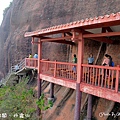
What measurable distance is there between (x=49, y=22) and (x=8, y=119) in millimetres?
12007

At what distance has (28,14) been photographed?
69.1 feet

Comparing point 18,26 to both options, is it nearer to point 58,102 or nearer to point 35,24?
point 35,24

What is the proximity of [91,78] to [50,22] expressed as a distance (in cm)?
1221

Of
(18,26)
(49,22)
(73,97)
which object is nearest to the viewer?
(73,97)

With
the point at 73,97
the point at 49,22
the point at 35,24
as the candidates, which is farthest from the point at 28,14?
the point at 73,97

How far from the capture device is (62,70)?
8.38m

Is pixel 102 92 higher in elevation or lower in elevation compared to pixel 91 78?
lower

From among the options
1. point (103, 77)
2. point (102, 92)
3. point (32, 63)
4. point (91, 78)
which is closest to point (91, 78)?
point (91, 78)

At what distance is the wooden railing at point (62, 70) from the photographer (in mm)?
8028

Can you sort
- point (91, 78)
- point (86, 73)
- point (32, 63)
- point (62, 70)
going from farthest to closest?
point (32, 63)
point (62, 70)
point (86, 73)
point (91, 78)

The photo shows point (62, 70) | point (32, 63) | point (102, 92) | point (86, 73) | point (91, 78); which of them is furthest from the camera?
point (32, 63)

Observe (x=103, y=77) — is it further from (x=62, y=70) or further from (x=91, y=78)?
(x=62, y=70)

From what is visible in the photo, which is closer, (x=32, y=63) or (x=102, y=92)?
(x=102, y=92)

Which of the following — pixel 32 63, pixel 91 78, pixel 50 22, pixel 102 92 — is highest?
pixel 50 22
